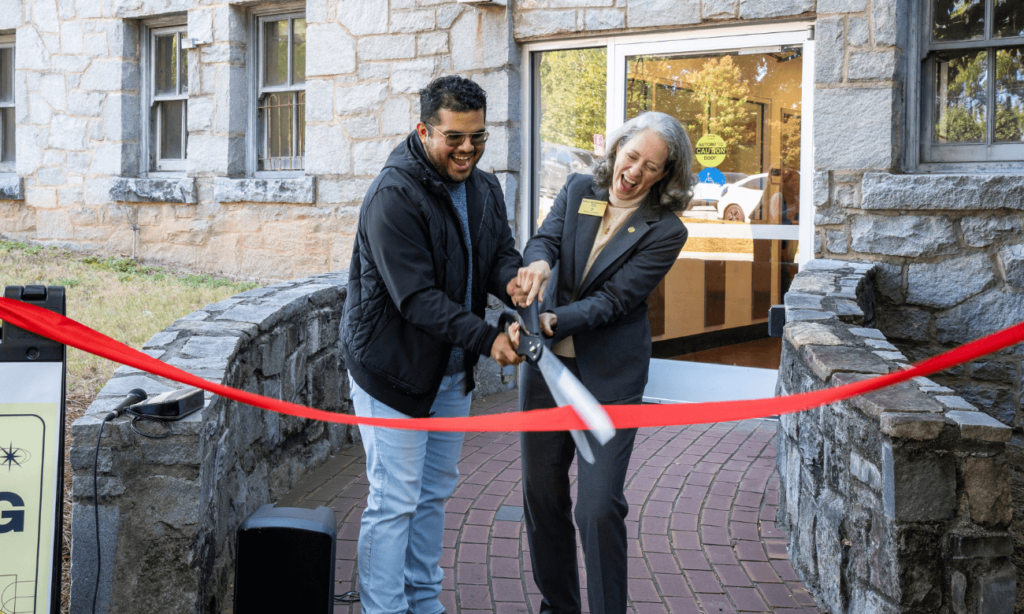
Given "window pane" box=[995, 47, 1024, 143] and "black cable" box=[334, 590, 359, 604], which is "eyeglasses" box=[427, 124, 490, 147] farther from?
"window pane" box=[995, 47, 1024, 143]

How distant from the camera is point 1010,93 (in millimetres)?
5352

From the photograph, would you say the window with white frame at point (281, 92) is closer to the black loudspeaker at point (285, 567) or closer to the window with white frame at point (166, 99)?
the window with white frame at point (166, 99)

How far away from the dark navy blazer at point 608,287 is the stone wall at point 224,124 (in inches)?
149

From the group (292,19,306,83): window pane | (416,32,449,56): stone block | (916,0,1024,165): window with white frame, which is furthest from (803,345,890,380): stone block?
(292,19,306,83): window pane

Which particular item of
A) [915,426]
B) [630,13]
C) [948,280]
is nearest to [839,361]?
[915,426]

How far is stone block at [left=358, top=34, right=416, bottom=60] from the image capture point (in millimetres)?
6988

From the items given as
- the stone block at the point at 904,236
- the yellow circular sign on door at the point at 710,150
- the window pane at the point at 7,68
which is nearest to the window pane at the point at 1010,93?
the stone block at the point at 904,236

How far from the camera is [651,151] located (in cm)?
276

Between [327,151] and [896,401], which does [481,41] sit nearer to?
[327,151]

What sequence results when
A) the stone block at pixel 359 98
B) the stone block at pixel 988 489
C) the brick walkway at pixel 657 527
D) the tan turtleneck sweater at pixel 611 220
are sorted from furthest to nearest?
the stone block at pixel 359 98 → the brick walkway at pixel 657 527 → the tan turtleneck sweater at pixel 611 220 → the stone block at pixel 988 489

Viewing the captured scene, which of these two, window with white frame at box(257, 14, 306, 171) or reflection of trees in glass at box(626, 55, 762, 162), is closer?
reflection of trees in glass at box(626, 55, 762, 162)

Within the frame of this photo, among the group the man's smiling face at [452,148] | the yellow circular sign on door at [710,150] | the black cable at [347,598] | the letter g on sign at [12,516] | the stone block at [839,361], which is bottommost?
the black cable at [347,598]

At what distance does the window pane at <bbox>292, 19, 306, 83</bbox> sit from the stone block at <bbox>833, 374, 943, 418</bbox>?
6.50m

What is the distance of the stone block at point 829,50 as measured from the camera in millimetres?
5480
